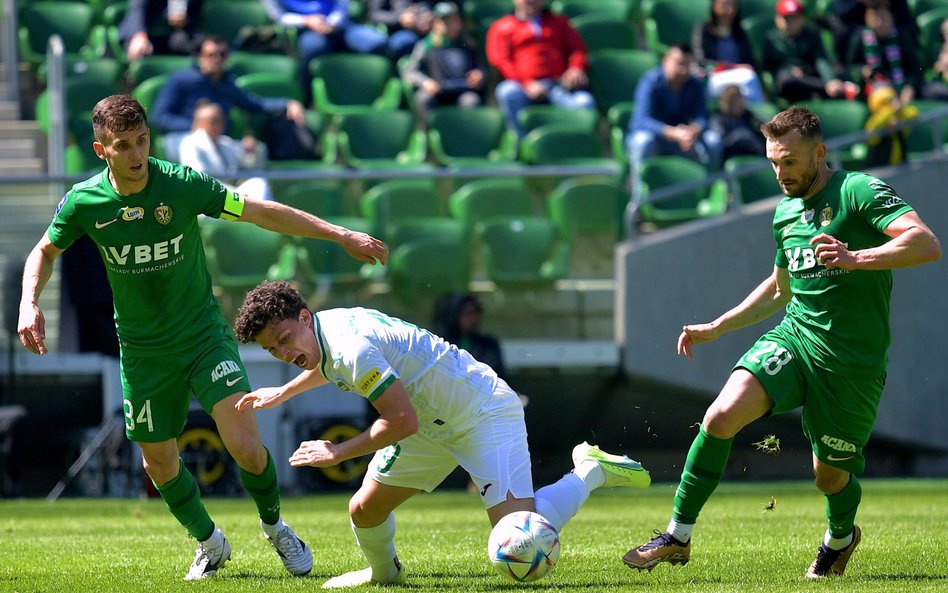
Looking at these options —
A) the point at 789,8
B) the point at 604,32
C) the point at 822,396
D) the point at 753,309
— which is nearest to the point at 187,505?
the point at 753,309

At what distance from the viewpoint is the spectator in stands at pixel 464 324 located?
1325 centimetres

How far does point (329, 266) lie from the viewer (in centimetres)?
1305

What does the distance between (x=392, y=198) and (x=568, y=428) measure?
2.97m

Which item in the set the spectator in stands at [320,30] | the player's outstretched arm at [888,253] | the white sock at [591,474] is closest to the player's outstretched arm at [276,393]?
the white sock at [591,474]

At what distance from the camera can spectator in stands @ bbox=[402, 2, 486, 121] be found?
15.9 m

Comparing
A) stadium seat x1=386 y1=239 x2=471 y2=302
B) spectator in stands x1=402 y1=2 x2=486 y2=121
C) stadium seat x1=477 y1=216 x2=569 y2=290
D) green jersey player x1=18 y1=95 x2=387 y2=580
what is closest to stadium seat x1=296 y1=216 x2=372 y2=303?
stadium seat x1=386 y1=239 x2=471 y2=302

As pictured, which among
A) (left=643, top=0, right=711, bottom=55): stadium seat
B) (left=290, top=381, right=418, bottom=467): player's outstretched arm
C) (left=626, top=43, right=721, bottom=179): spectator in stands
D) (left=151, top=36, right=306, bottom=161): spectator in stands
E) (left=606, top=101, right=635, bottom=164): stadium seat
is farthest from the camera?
(left=643, top=0, right=711, bottom=55): stadium seat

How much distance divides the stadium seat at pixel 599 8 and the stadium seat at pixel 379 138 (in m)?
3.41

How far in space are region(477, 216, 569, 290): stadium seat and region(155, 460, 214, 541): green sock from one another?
6514 mm

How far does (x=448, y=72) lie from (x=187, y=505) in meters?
9.76

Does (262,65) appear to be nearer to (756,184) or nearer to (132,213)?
(756,184)

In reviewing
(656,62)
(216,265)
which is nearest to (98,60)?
(216,265)

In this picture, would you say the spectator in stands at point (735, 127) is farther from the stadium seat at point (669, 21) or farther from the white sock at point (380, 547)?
the white sock at point (380, 547)

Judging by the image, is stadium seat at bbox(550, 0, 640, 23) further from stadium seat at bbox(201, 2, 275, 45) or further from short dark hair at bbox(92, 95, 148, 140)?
short dark hair at bbox(92, 95, 148, 140)
